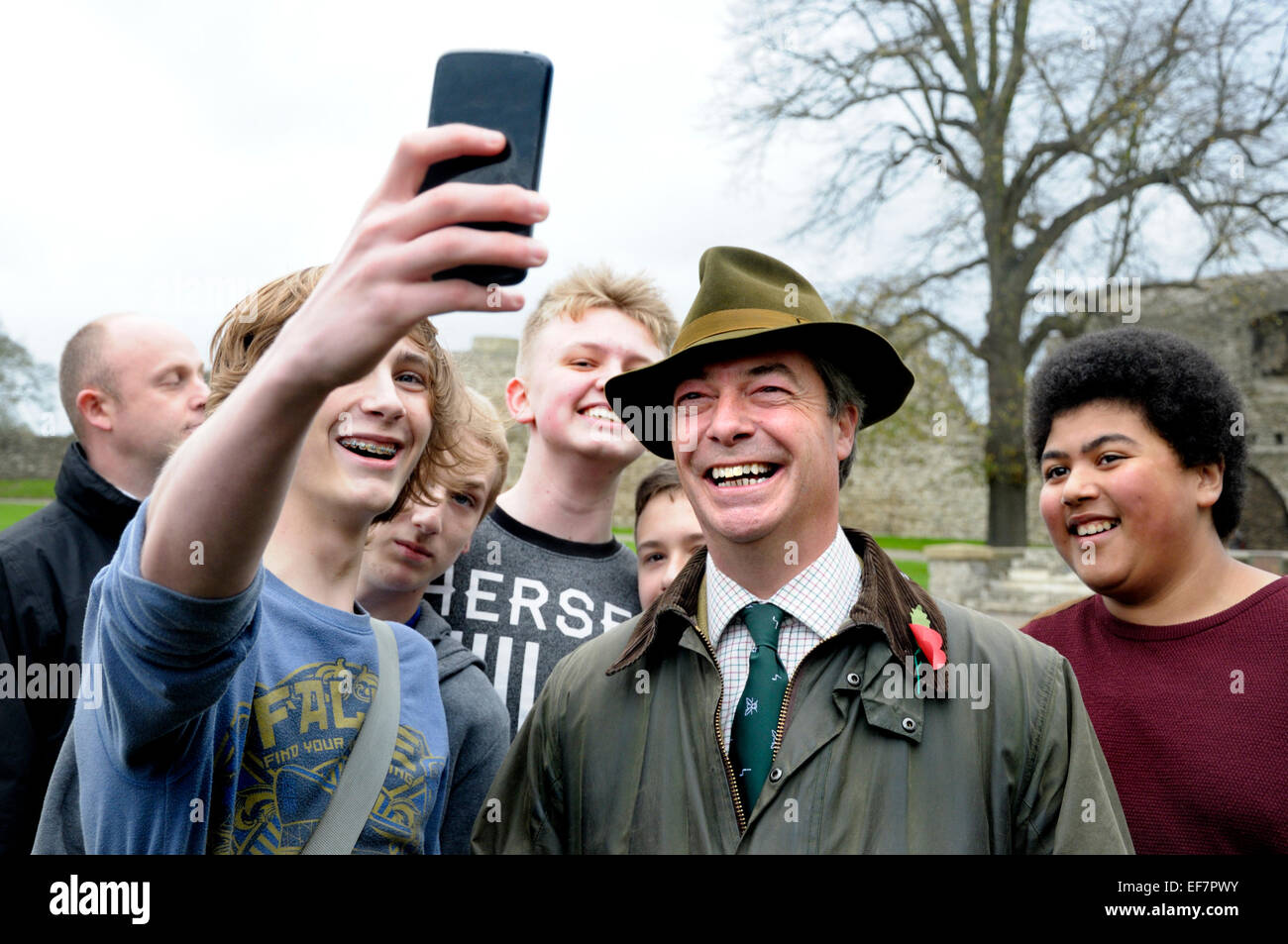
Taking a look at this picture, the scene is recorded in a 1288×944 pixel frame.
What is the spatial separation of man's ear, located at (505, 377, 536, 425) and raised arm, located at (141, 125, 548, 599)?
7.52 feet

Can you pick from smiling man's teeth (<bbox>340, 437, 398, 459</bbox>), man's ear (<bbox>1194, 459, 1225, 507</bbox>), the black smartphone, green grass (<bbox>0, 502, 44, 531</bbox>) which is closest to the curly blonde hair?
smiling man's teeth (<bbox>340, 437, 398, 459</bbox>)

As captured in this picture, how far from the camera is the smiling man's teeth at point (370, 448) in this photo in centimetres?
197

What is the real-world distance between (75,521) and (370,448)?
5.57ft

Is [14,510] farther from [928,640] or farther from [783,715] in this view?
[928,640]

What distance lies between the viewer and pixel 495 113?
1.15 m

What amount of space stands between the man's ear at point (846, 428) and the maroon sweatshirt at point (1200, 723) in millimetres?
851

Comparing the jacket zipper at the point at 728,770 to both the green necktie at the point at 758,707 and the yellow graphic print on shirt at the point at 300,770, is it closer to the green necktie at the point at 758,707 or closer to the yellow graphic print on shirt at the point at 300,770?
the green necktie at the point at 758,707

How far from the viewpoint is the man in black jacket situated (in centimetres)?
267

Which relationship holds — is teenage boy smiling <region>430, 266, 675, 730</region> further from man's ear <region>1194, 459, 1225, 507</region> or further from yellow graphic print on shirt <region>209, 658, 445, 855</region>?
man's ear <region>1194, 459, 1225, 507</region>

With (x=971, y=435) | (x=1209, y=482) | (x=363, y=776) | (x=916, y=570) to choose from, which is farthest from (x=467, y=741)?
(x=971, y=435)

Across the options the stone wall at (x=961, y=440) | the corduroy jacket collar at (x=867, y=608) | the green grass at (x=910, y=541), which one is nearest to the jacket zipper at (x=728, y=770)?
the corduroy jacket collar at (x=867, y=608)
